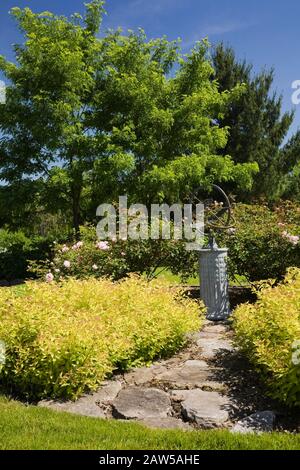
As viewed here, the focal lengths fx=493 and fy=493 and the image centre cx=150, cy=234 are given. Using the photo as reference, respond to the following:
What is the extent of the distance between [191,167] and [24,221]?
503 centimetres

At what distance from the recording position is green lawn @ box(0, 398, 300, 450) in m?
3.01

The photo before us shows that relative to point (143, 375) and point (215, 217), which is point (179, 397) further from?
point (215, 217)

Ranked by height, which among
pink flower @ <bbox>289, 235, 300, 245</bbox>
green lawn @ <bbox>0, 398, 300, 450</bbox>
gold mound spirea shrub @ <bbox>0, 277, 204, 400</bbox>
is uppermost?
pink flower @ <bbox>289, 235, 300, 245</bbox>

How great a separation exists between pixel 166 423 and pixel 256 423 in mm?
631

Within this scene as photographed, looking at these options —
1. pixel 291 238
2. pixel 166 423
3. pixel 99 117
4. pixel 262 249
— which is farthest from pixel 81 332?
pixel 99 117

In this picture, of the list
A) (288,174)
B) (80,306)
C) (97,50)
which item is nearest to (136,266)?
(80,306)

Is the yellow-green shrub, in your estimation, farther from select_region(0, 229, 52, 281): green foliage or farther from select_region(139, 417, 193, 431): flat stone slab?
select_region(0, 229, 52, 281): green foliage

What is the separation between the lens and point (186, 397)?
3.89 meters

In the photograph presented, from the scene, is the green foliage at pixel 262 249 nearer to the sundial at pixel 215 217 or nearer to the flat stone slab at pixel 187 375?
the sundial at pixel 215 217

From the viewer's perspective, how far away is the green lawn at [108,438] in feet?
9.88

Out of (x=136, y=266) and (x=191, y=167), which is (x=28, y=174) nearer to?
(x=191, y=167)

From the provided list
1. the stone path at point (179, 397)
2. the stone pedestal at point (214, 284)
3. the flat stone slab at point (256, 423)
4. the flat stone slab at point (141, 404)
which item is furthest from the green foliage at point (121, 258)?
the flat stone slab at point (256, 423)

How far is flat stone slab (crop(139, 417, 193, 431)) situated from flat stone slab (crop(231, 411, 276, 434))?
34 cm

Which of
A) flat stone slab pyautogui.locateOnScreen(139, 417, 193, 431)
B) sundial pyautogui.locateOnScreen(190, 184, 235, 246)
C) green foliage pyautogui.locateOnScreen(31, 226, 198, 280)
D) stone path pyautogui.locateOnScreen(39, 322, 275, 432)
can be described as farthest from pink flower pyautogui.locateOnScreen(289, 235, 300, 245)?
flat stone slab pyautogui.locateOnScreen(139, 417, 193, 431)
